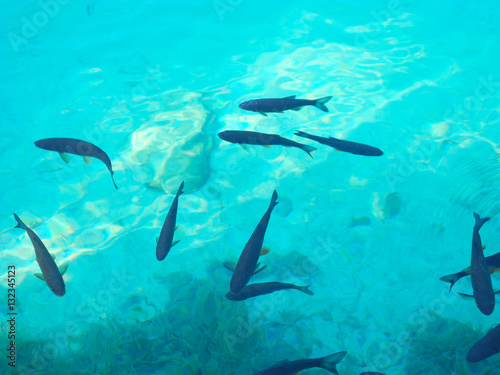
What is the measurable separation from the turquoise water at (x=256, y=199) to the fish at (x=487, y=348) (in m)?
0.96

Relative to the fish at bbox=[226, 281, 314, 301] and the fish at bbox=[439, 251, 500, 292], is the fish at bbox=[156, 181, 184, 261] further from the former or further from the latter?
the fish at bbox=[439, 251, 500, 292]

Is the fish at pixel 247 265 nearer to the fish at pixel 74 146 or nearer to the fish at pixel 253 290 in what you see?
the fish at pixel 253 290

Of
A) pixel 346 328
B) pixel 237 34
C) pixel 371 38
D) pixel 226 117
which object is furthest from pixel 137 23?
pixel 346 328

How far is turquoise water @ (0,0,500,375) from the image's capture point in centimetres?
372

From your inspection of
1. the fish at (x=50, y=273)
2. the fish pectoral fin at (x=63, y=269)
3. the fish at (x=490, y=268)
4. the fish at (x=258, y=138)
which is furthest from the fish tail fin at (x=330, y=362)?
the fish pectoral fin at (x=63, y=269)

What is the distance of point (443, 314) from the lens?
384cm

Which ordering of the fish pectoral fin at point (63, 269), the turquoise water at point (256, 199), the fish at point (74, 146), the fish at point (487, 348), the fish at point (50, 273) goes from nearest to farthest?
the fish at point (487, 348) < the fish at point (50, 273) < the fish pectoral fin at point (63, 269) < the turquoise water at point (256, 199) < the fish at point (74, 146)

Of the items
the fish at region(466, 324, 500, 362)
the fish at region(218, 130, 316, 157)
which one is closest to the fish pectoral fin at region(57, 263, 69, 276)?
the fish at region(218, 130, 316, 157)

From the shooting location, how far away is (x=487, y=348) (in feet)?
8.66

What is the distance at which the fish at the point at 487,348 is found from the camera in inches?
103

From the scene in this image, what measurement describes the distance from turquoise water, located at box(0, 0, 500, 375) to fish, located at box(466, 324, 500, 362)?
3.16ft

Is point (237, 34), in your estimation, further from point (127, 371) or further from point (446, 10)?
point (127, 371)

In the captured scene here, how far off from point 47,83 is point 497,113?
9964 mm

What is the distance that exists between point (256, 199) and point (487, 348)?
10.5 ft
